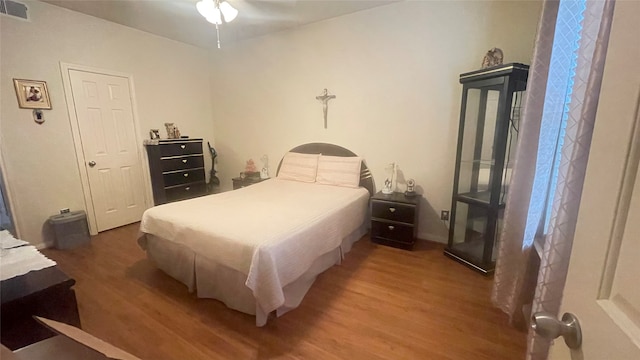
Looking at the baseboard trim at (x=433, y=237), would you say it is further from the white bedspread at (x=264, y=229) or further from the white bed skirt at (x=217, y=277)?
the white bed skirt at (x=217, y=277)

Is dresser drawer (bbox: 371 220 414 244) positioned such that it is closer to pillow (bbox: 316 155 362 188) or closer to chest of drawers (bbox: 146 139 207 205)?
pillow (bbox: 316 155 362 188)

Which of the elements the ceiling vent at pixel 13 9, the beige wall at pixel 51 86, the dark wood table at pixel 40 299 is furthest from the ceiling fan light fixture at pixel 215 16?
the dark wood table at pixel 40 299

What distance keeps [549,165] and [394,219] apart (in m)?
1.47

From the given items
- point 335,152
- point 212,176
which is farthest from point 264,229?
point 212,176

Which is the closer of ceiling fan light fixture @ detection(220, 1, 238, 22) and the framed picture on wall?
ceiling fan light fixture @ detection(220, 1, 238, 22)

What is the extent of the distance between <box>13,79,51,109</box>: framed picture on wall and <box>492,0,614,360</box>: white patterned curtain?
424 centimetres

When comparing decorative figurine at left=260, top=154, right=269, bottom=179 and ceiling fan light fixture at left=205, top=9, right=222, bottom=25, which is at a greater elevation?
ceiling fan light fixture at left=205, top=9, right=222, bottom=25

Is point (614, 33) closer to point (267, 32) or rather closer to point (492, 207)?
point (492, 207)

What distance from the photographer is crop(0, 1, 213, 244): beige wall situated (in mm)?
2623

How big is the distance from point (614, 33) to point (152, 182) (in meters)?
4.37

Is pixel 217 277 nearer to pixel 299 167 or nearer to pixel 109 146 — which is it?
pixel 299 167

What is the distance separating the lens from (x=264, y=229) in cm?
179

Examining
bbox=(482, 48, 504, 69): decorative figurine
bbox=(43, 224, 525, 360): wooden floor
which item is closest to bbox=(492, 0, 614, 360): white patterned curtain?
bbox=(43, 224, 525, 360): wooden floor

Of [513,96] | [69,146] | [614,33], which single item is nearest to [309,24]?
[513,96]
